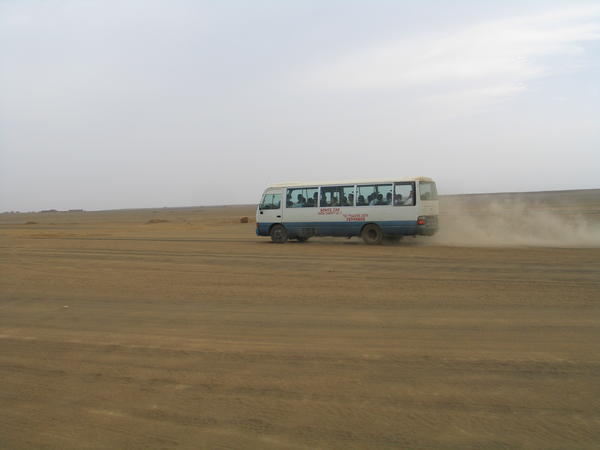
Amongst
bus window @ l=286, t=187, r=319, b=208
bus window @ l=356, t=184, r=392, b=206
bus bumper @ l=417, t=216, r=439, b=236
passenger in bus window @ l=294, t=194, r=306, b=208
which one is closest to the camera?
bus bumper @ l=417, t=216, r=439, b=236

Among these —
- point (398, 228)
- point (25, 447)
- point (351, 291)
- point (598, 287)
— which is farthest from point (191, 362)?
point (398, 228)

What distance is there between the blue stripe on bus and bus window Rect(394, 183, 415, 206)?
0.74 m

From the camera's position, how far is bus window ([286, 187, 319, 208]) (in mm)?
20766

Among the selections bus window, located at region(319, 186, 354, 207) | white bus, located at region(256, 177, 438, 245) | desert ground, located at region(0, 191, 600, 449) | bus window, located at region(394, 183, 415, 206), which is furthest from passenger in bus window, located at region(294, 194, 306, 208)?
desert ground, located at region(0, 191, 600, 449)

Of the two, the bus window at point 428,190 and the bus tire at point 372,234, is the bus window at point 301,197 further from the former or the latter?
the bus window at point 428,190

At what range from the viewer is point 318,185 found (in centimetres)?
2064

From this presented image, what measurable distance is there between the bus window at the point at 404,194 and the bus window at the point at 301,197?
356 cm

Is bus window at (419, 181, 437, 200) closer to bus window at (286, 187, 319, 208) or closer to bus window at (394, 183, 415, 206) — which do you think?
bus window at (394, 183, 415, 206)

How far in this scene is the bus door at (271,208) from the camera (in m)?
21.6

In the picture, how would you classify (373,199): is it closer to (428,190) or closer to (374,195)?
(374,195)

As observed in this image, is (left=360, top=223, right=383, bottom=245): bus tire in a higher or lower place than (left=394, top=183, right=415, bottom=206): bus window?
lower

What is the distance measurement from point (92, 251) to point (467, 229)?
17308 mm

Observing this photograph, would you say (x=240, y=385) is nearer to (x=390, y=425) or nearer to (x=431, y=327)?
(x=390, y=425)

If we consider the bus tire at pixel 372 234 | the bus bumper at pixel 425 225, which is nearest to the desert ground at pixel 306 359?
the bus bumper at pixel 425 225
